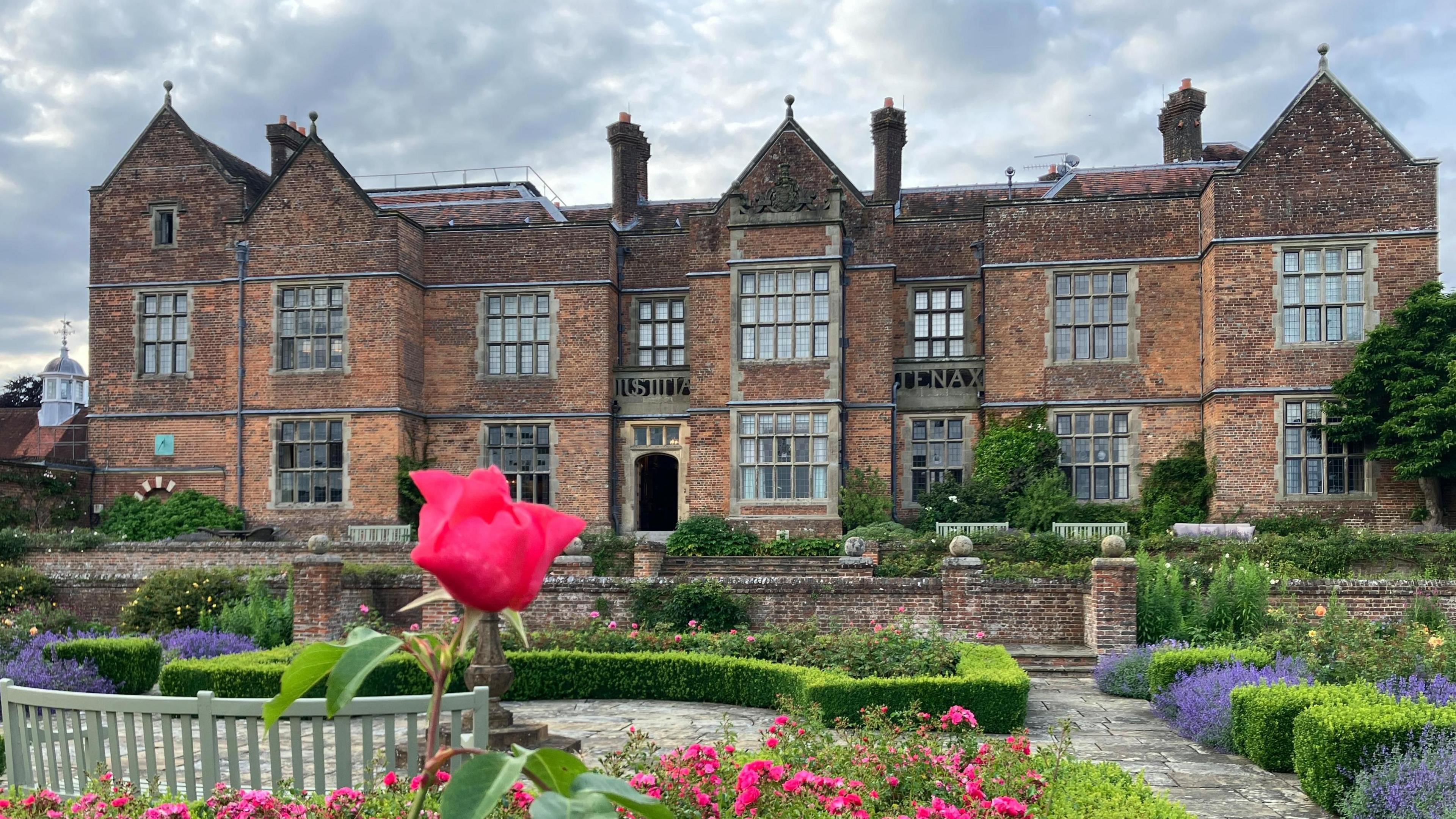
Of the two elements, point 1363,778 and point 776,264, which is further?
point 776,264

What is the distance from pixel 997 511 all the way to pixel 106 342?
18549mm

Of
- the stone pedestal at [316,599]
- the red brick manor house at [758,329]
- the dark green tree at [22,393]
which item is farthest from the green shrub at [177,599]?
the dark green tree at [22,393]

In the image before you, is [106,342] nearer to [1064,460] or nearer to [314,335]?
[314,335]

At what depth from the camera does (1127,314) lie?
69.6ft

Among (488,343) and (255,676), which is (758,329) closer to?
(488,343)

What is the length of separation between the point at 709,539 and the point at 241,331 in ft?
34.6

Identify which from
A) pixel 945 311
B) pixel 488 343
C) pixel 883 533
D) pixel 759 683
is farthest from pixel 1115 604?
pixel 488 343

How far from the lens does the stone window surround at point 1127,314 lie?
2114cm

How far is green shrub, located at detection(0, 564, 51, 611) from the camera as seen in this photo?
15.4 metres

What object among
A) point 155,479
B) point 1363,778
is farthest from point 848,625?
point 155,479

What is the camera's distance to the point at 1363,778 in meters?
6.61

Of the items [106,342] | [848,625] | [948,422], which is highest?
[106,342]

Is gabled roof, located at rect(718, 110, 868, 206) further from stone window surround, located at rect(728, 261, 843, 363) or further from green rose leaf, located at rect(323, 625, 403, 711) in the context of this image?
green rose leaf, located at rect(323, 625, 403, 711)

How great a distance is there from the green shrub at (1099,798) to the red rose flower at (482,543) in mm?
4127
